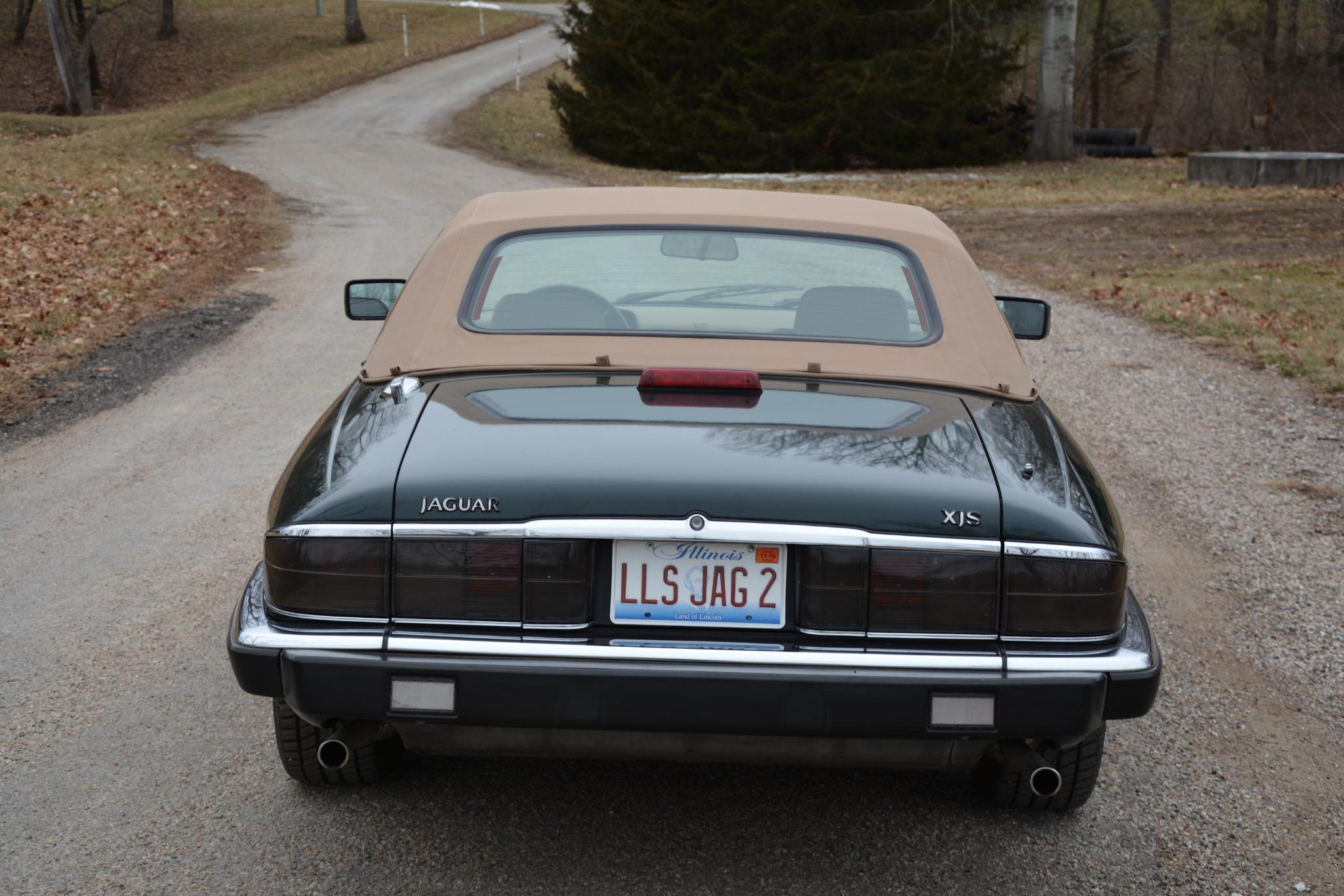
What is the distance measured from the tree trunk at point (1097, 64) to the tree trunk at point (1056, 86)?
21.1 feet

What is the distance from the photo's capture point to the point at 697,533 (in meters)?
2.57

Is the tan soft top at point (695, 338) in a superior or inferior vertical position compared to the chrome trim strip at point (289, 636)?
superior

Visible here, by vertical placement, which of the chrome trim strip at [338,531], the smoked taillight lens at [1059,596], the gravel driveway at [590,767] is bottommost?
the gravel driveway at [590,767]

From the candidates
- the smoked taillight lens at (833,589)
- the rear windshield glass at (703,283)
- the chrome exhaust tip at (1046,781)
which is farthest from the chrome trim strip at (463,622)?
the chrome exhaust tip at (1046,781)

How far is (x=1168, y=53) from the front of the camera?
3731 centimetres

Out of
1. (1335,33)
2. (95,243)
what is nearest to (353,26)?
(1335,33)

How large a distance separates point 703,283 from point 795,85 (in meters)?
24.2

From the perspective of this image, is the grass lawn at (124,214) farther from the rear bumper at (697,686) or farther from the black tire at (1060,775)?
the black tire at (1060,775)

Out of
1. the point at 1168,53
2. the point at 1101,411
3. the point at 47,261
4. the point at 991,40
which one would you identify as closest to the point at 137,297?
the point at 47,261

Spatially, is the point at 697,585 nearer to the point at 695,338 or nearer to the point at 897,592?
the point at 897,592

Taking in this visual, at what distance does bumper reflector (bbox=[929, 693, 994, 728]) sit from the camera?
102 inches

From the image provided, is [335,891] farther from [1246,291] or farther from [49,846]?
[1246,291]

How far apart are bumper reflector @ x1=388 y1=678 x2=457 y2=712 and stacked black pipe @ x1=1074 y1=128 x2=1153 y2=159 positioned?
96.7 feet

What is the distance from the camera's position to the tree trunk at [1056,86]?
25281 millimetres
